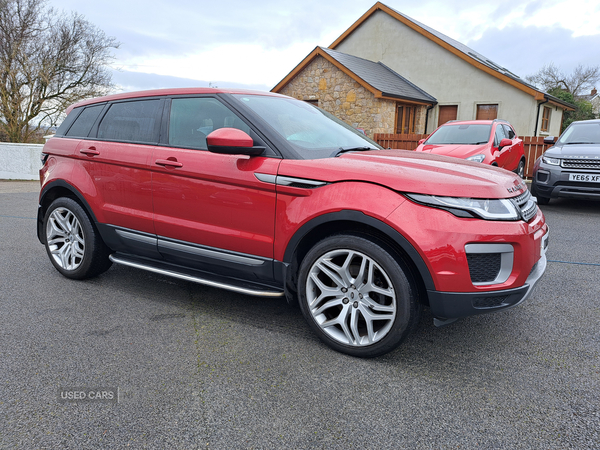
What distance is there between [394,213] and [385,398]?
1.02 meters

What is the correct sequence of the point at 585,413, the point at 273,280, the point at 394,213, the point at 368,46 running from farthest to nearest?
1. the point at 368,46
2. the point at 273,280
3. the point at 394,213
4. the point at 585,413

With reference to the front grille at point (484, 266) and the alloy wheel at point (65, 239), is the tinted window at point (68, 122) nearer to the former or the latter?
the alloy wheel at point (65, 239)

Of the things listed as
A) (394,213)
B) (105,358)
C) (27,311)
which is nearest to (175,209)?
(105,358)

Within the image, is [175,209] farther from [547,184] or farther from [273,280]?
[547,184]

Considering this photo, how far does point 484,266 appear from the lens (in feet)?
8.51

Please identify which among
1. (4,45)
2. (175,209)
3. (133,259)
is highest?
(4,45)

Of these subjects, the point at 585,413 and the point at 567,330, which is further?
the point at 567,330

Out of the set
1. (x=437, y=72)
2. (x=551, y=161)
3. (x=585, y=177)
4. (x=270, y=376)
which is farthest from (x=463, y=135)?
(x=437, y=72)

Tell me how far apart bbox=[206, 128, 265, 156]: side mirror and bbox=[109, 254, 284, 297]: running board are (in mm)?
932

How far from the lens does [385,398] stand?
8.11 ft

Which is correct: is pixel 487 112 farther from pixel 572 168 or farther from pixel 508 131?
pixel 572 168

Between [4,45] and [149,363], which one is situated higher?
[4,45]

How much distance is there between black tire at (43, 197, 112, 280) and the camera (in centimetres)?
416

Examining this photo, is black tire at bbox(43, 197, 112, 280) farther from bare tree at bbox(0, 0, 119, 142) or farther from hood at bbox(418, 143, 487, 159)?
bare tree at bbox(0, 0, 119, 142)
